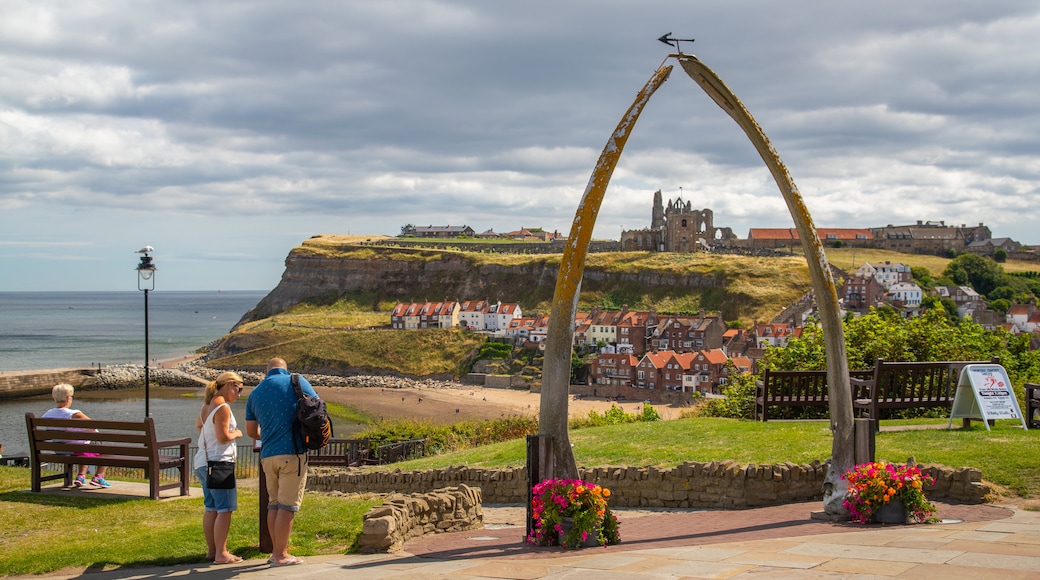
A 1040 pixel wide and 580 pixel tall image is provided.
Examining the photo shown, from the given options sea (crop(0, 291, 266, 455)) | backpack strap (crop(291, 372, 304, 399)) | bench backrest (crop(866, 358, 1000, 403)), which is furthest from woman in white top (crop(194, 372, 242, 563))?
sea (crop(0, 291, 266, 455))

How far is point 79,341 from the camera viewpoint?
494 feet

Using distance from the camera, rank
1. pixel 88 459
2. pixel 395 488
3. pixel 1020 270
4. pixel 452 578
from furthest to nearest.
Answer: pixel 1020 270, pixel 395 488, pixel 88 459, pixel 452 578

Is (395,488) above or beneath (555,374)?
beneath

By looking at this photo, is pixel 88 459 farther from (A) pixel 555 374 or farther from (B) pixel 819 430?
(B) pixel 819 430

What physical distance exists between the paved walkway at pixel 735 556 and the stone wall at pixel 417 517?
0.60 ft

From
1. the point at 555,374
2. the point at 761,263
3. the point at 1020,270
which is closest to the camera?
the point at 555,374

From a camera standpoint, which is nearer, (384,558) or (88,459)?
(384,558)

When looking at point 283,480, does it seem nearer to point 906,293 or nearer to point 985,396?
point 985,396

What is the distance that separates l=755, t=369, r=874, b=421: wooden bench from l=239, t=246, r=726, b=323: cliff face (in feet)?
349

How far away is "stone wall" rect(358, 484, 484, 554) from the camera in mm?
8242

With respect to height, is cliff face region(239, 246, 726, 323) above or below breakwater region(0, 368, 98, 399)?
above

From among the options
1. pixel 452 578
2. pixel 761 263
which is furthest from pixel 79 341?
pixel 452 578

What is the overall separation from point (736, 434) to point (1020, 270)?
159m

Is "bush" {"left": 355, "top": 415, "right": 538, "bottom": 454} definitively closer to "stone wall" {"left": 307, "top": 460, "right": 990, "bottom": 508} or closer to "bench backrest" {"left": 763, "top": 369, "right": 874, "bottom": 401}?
"bench backrest" {"left": 763, "top": 369, "right": 874, "bottom": 401}
